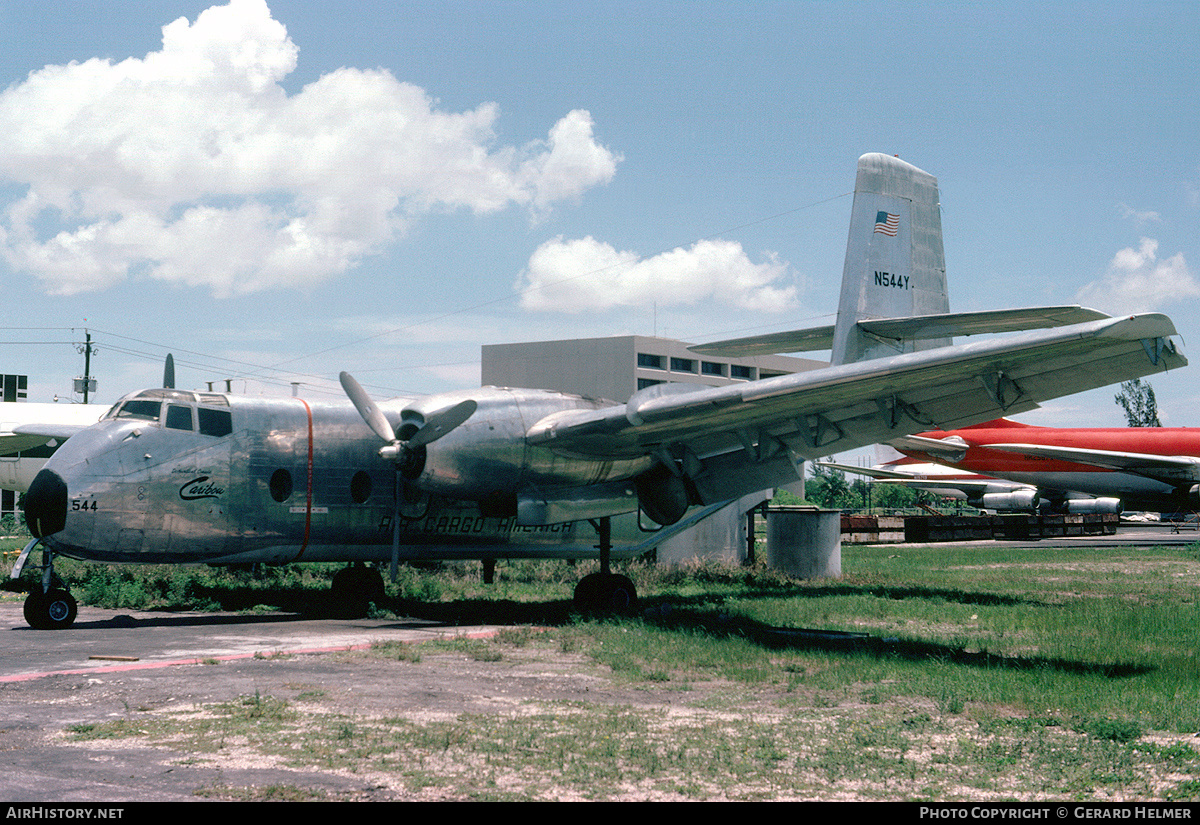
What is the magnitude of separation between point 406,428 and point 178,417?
3442 millimetres

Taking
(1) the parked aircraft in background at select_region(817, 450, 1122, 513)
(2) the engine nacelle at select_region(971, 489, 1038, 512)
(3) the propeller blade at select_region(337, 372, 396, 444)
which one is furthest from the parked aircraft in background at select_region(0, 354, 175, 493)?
(2) the engine nacelle at select_region(971, 489, 1038, 512)

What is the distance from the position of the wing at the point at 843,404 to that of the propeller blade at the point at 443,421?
1145mm

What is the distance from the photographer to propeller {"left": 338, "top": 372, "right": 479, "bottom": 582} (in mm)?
14328

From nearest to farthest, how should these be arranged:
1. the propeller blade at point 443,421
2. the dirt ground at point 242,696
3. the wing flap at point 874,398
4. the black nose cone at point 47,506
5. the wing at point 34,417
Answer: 1. the dirt ground at point 242,696
2. the wing flap at point 874,398
3. the black nose cone at point 47,506
4. the propeller blade at point 443,421
5. the wing at point 34,417

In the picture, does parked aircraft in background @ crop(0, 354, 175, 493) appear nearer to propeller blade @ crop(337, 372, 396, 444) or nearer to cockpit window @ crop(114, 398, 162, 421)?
cockpit window @ crop(114, 398, 162, 421)

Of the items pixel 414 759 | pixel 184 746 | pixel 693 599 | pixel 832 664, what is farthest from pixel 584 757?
pixel 693 599

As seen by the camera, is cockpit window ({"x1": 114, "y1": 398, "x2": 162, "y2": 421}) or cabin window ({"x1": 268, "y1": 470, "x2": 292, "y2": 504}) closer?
cockpit window ({"x1": 114, "y1": 398, "x2": 162, "y2": 421})

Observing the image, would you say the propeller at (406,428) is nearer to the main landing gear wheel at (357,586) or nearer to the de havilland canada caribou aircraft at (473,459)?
the de havilland canada caribou aircraft at (473,459)

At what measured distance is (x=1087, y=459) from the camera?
135 feet

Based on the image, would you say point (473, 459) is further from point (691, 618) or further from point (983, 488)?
point (983, 488)

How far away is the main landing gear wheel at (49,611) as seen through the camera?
45.1 ft

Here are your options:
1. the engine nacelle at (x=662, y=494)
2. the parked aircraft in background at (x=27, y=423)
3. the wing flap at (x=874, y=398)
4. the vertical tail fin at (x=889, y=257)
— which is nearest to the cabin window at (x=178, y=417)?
the wing flap at (x=874, y=398)

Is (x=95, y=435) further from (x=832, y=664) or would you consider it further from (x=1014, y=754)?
(x=1014, y=754)

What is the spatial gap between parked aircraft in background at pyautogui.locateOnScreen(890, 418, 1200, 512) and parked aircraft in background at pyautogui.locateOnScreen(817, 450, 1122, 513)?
6941mm
